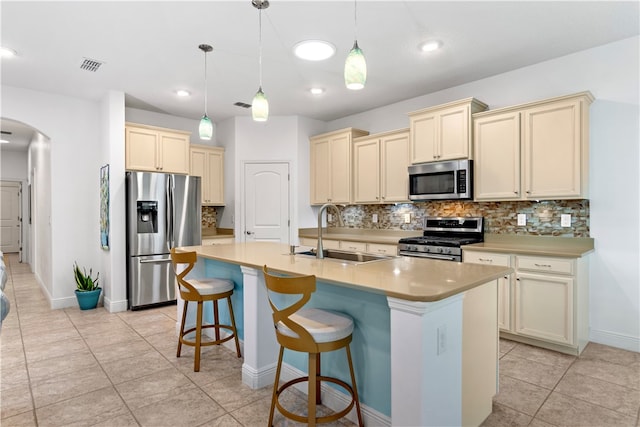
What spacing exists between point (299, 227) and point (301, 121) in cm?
170

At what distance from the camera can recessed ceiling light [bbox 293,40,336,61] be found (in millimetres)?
3221

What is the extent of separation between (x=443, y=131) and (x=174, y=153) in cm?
365

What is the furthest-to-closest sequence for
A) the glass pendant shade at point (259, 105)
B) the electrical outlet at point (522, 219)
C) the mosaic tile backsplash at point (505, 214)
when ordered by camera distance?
the electrical outlet at point (522, 219) < the mosaic tile backsplash at point (505, 214) < the glass pendant shade at point (259, 105)

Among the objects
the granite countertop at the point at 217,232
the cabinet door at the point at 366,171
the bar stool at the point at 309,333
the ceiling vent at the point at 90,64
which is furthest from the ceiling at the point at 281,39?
the granite countertop at the point at 217,232

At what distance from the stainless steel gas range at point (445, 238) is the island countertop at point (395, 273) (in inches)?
Result: 56.2

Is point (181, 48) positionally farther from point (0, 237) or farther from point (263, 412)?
point (0, 237)

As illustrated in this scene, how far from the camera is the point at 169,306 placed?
473cm

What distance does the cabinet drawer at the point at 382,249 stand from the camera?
4.35m

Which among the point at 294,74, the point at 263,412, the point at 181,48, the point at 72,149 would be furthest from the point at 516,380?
the point at 72,149

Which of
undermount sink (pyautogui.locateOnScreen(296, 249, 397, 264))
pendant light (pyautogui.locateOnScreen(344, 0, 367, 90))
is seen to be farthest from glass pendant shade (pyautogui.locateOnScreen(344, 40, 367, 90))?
undermount sink (pyautogui.locateOnScreen(296, 249, 397, 264))

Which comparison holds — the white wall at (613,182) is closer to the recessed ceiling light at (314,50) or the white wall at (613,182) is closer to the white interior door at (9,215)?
the recessed ceiling light at (314,50)

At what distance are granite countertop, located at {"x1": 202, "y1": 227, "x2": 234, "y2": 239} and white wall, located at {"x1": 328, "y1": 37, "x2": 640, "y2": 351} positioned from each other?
15.3 feet

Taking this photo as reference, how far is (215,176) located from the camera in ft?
19.0

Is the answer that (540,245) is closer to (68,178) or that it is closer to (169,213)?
(169,213)
